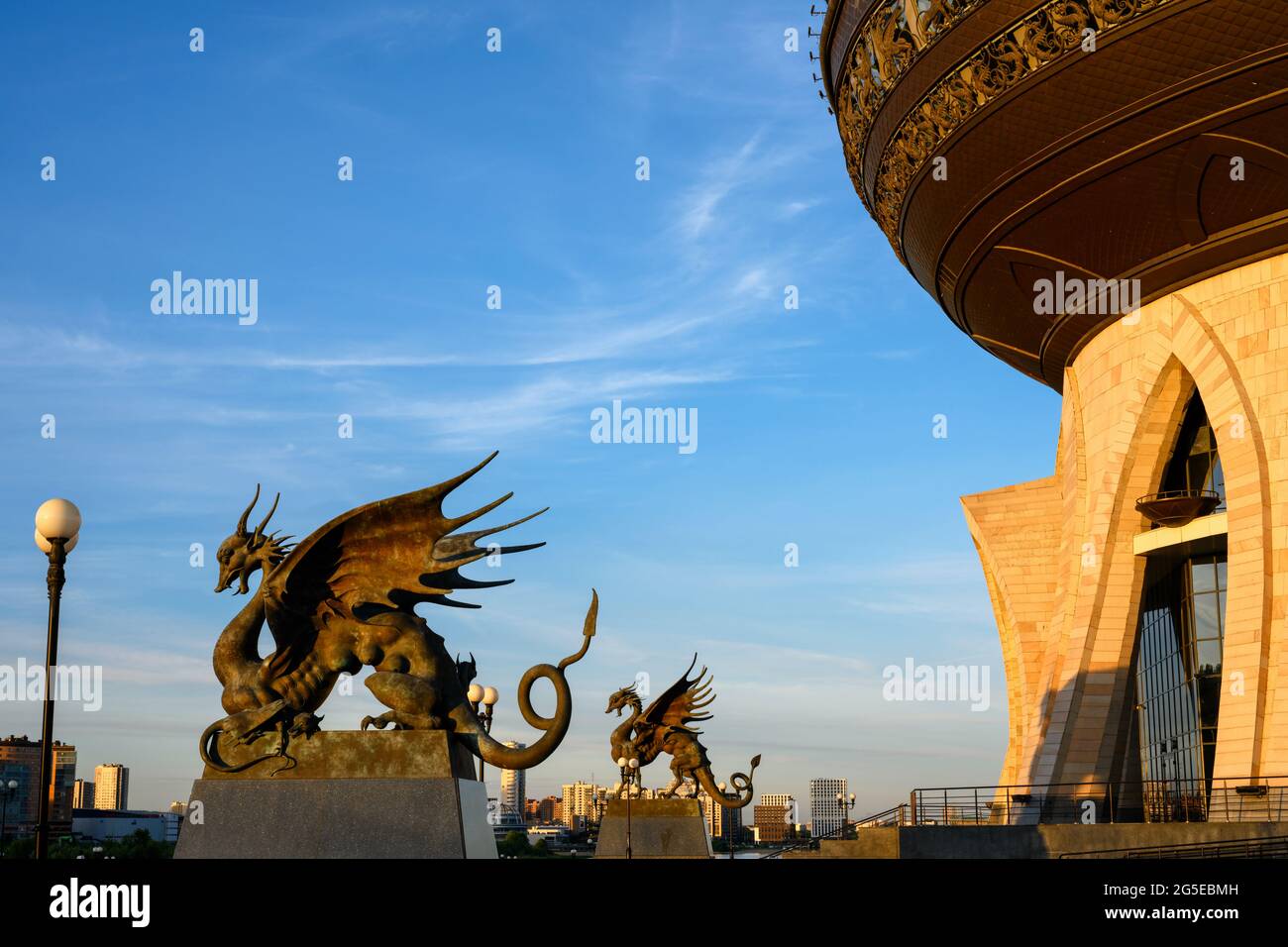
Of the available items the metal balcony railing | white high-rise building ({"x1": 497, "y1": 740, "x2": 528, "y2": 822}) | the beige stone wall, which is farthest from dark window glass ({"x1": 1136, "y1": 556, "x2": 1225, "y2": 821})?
white high-rise building ({"x1": 497, "y1": 740, "x2": 528, "y2": 822})

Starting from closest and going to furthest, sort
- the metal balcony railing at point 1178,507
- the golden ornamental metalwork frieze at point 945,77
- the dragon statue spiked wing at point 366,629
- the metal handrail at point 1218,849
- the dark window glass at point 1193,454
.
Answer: the dragon statue spiked wing at point 366,629 < the metal handrail at point 1218,849 < the golden ornamental metalwork frieze at point 945,77 < the metal balcony railing at point 1178,507 < the dark window glass at point 1193,454

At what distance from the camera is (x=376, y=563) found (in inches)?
539

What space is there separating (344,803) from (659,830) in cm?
1440

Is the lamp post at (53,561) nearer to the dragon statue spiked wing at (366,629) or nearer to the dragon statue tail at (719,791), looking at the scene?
the dragon statue spiked wing at (366,629)

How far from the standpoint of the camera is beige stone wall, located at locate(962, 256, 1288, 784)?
77.8 feet

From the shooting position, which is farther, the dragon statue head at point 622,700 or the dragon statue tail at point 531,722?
the dragon statue head at point 622,700

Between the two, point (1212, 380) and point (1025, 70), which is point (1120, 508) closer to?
point (1212, 380)

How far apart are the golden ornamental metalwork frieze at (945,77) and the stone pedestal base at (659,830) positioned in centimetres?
1385

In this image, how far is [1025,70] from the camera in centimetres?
2430

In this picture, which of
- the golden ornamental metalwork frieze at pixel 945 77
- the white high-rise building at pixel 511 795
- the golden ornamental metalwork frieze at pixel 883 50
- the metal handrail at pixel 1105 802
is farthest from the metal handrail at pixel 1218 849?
the white high-rise building at pixel 511 795

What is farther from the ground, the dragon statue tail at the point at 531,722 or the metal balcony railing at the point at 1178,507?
the metal balcony railing at the point at 1178,507

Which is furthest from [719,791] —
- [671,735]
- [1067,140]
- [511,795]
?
[511,795]

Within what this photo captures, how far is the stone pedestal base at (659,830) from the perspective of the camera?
2588 centimetres
